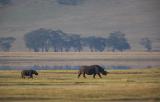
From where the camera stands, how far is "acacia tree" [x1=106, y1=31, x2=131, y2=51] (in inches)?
1253

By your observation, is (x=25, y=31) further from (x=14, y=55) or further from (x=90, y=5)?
(x=90, y=5)

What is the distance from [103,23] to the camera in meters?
32.1

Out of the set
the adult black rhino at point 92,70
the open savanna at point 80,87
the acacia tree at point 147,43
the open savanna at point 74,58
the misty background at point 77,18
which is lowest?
the open savanna at point 80,87

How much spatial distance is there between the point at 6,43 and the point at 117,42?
6880 mm

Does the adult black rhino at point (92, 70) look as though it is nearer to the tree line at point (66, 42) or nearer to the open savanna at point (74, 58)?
the open savanna at point (74, 58)

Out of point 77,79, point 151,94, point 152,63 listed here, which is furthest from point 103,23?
point 151,94

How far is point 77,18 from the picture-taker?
32062mm

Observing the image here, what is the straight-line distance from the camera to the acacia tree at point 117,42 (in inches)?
1253

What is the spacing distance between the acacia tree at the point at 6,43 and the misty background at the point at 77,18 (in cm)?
24

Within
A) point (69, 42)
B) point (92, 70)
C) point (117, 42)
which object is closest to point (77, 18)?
point (69, 42)

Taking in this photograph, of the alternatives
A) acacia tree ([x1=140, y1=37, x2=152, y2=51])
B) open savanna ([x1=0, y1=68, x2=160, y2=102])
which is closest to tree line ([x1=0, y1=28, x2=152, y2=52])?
acacia tree ([x1=140, y1=37, x2=152, y2=51])

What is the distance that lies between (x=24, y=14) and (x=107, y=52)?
5560 mm

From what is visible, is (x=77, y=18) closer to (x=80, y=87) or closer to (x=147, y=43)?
(x=147, y=43)

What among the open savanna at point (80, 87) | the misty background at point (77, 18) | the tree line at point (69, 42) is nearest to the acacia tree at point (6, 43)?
the misty background at point (77, 18)
